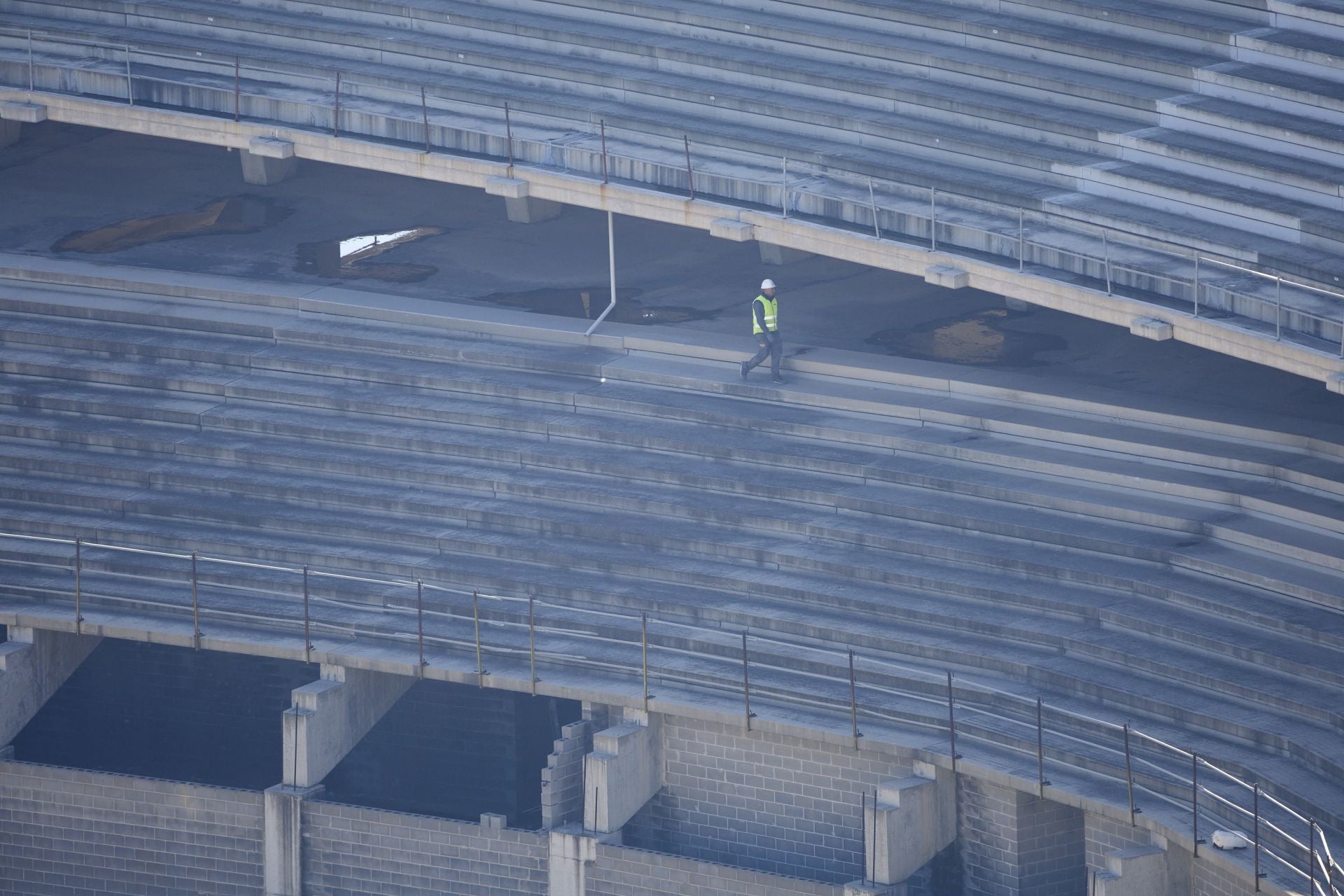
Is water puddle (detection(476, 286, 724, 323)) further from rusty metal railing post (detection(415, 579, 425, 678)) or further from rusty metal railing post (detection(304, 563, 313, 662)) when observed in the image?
rusty metal railing post (detection(304, 563, 313, 662))

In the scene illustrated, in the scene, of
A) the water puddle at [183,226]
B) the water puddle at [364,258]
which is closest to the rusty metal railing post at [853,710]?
the water puddle at [364,258]

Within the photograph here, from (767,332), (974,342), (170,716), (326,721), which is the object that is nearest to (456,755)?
(326,721)

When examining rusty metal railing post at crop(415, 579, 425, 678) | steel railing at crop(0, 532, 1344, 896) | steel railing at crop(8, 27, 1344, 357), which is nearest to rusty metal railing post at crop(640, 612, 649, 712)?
steel railing at crop(0, 532, 1344, 896)

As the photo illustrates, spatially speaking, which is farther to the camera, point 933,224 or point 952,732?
point 933,224

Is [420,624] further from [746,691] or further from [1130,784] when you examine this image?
[1130,784]

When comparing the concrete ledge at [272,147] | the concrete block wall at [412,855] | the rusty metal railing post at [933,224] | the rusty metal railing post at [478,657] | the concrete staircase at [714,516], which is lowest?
the concrete block wall at [412,855]

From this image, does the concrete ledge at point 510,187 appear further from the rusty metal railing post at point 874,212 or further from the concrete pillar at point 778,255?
the rusty metal railing post at point 874,212

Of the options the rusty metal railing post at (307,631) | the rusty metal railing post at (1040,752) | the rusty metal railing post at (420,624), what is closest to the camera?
the rusty metal railing post at (1040,752)
